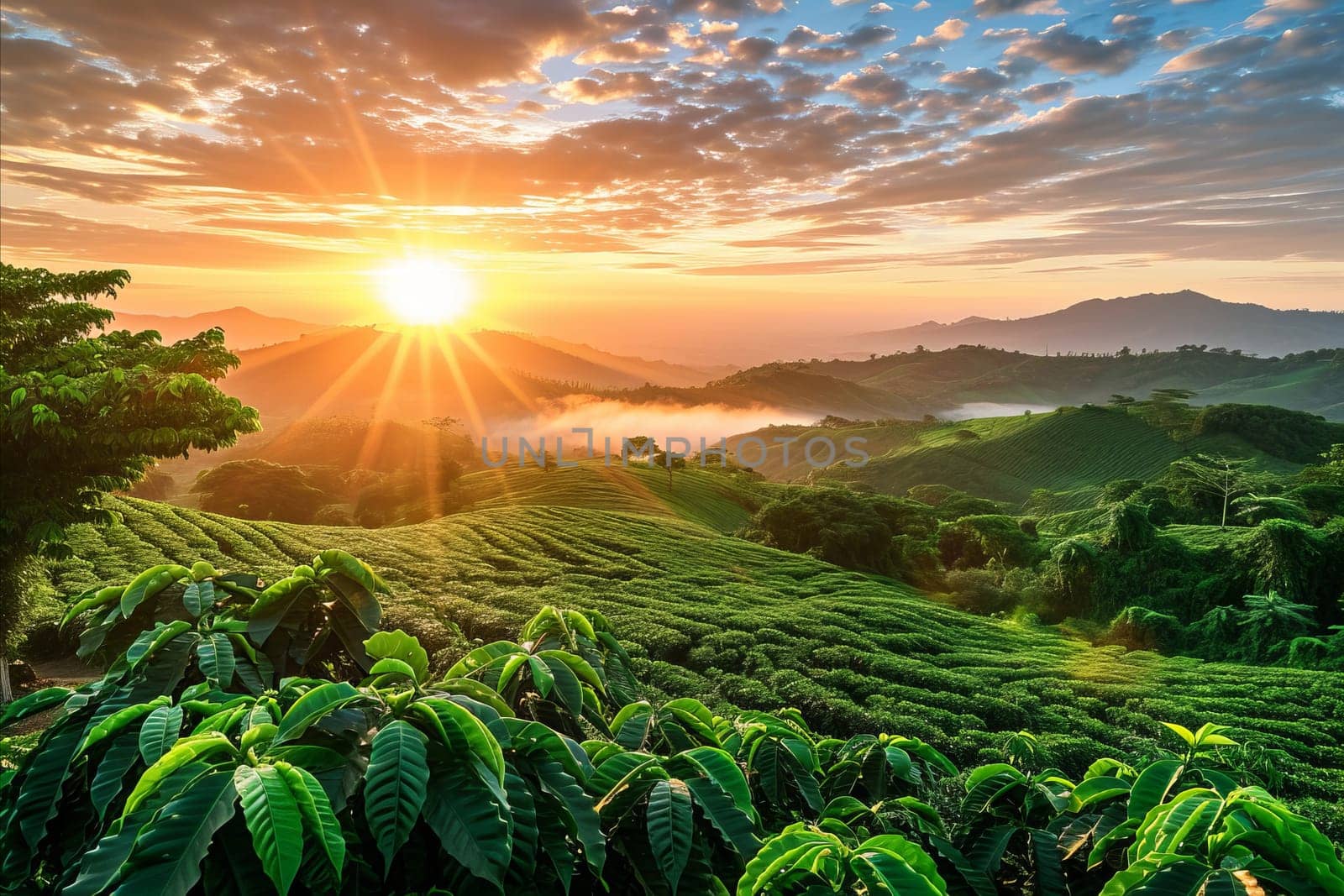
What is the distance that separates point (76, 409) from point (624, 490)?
114 ft

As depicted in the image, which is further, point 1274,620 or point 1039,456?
point 1039,456

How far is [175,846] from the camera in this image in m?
1.18

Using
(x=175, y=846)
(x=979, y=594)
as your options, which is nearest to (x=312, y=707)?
(x=175, y=846)

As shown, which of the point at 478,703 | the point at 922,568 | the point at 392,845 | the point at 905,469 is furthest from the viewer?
the point at 905,469

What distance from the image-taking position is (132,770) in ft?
5.57

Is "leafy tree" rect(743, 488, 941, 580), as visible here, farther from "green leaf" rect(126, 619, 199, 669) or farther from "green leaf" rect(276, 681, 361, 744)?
"green leaf" rect(276, 681, 361, 744)

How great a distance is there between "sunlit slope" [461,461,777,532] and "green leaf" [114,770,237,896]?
3468cm

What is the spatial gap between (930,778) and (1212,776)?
804 millimetres

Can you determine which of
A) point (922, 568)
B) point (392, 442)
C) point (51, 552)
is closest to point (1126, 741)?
point (51, 552)

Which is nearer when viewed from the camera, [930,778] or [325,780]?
[325,780]

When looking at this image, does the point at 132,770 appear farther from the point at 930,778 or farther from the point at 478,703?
the point at 930,778

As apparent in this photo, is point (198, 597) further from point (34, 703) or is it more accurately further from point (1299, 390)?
point (1299, 390)

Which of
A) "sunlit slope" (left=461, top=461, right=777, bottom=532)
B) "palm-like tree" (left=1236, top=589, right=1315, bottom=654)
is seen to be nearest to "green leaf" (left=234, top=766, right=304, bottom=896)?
"palm-like tree" (left=1236, top=589, right=1315, bottom=654)

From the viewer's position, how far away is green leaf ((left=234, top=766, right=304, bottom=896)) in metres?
1.17
